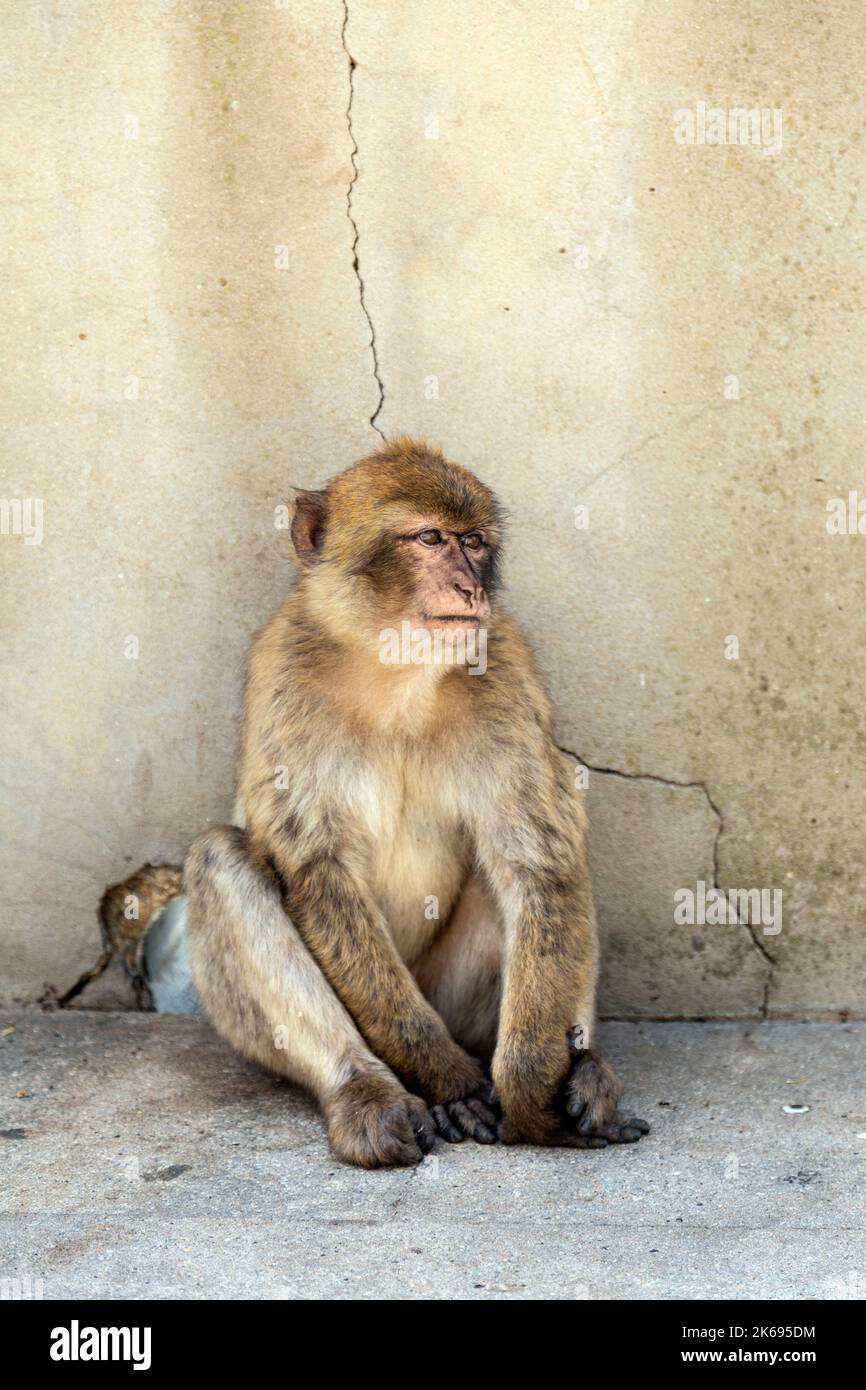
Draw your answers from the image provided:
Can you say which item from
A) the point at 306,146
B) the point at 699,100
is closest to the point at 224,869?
the point at 306,146

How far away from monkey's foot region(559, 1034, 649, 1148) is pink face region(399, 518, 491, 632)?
0.84 meters

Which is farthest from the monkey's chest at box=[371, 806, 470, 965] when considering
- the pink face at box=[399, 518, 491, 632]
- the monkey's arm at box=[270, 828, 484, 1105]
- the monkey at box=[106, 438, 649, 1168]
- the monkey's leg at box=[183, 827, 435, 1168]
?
the pink face at box=[399, 518, 491, 632]

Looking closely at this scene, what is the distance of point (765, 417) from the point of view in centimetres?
358

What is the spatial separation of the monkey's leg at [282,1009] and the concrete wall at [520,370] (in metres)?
0.61

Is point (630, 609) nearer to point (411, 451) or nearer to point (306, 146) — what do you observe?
point (411, 451)

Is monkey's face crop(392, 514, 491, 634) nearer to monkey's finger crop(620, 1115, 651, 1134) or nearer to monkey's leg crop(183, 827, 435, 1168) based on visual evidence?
monkey's leg crop(183, 827, 435, 1168)

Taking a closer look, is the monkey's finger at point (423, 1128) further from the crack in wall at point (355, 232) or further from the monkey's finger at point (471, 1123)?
the crack in wall at point (355, 232)

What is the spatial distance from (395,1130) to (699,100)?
225cm

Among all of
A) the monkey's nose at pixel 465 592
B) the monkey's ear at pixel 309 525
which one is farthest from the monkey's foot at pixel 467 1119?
the monkey's ear at pixel 309 525

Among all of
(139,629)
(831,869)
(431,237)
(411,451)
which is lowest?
(831,869)

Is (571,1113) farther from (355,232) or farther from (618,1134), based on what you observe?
(355,232)

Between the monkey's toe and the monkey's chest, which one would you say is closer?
the monkey's toe

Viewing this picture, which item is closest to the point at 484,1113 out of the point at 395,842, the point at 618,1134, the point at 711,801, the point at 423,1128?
the point at 423,1128

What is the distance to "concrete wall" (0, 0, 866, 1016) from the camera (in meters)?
3.56
